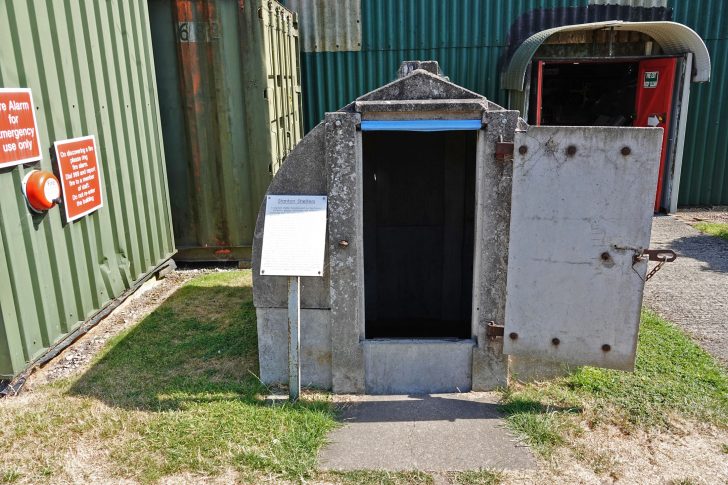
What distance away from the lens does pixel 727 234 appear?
853 cm

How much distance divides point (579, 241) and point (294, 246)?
6.67ft

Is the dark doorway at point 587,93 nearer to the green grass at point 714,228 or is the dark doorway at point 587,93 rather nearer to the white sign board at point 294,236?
the green grass at point 714,228

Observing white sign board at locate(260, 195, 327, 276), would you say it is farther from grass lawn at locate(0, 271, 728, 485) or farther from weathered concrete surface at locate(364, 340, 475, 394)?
grass lawn at locate(0, 271, 728, 485)

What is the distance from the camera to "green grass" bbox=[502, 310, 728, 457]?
3949mm

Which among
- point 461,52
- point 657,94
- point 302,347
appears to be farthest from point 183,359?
point 657,94

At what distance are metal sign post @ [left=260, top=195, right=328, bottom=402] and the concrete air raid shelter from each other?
0.10 m

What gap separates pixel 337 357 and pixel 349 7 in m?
7.02

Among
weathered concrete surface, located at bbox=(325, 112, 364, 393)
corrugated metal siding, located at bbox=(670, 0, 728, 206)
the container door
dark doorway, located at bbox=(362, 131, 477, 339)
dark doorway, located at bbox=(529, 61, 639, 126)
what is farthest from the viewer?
dark doorway, located at bbox=(529, 61, 639, 126)

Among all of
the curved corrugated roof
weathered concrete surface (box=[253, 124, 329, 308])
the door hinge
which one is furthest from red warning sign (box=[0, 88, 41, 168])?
the curved corrugated roof

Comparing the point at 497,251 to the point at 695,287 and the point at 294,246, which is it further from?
the point at 695,287

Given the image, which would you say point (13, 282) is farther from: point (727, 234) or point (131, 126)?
point (727, 234)

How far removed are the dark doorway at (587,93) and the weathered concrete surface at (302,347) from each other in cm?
940

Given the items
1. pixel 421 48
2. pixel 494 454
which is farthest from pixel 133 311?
pixel 421 48

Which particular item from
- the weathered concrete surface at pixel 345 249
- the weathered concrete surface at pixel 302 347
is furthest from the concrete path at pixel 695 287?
the weathered concrete surface at pixel 302 347
